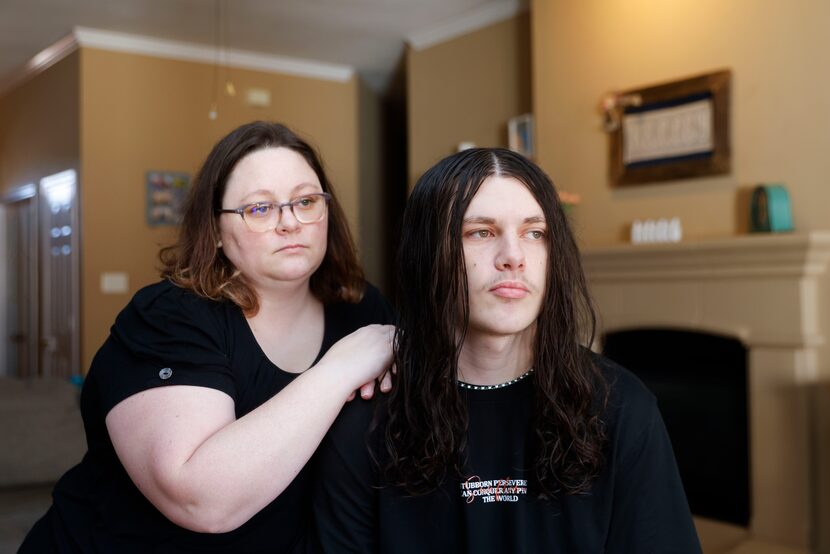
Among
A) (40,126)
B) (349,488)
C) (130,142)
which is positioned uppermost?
(40,126)

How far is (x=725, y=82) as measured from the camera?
3.19m

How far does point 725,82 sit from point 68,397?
292 centimetres

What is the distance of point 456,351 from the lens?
112 centimetres

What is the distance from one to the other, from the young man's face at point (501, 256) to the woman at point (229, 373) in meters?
0.21

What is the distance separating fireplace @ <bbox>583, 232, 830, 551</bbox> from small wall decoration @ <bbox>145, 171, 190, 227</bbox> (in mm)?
3697

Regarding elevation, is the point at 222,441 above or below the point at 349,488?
above

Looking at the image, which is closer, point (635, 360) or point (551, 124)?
point (635, 360)

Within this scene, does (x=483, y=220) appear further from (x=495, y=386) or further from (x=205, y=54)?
(x=205, y=54)

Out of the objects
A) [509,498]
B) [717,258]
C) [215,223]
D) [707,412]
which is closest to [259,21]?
[717,258]

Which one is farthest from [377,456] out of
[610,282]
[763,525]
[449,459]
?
[610,282]

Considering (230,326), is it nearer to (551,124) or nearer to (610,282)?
(610,282)

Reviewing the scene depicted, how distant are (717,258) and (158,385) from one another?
261 cm

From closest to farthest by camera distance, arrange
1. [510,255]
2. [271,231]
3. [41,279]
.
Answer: [510,255] → [271,231] → [41,279]

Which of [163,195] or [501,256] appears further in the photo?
[163,195]
